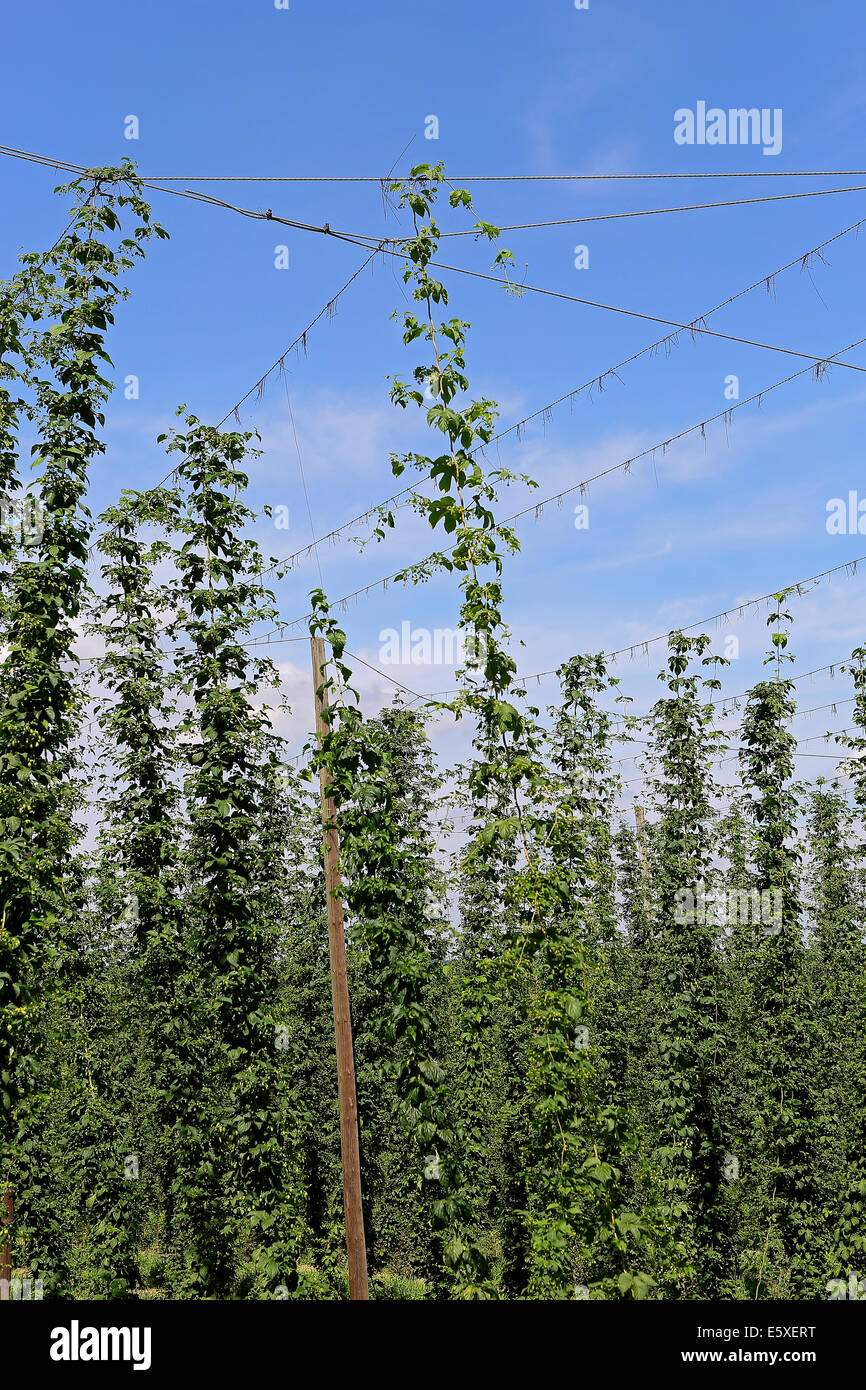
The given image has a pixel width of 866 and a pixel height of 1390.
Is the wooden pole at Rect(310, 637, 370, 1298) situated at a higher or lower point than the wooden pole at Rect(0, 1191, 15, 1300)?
higher

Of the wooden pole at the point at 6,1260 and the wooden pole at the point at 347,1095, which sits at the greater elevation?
the wooden pole at the point at 347,1095

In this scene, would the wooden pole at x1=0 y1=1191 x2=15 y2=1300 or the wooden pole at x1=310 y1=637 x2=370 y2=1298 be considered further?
the wooden pole at x1=310 y1=637 x2=370 y2=1298

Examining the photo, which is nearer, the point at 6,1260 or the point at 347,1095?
the point at 347,1095

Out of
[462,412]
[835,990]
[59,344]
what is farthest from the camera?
[835,990]

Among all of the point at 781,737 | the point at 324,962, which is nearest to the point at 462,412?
the point at 781,737

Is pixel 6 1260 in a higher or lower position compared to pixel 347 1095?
lower

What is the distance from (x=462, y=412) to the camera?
21.9 feet

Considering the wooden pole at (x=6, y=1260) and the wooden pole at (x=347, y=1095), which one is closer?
the wooden pole at (x=6, y=1260)

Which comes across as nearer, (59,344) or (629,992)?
(59,344)

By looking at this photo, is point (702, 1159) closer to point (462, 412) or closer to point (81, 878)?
point (81, 878)

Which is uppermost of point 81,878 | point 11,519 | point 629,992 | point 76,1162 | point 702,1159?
point 11,519
